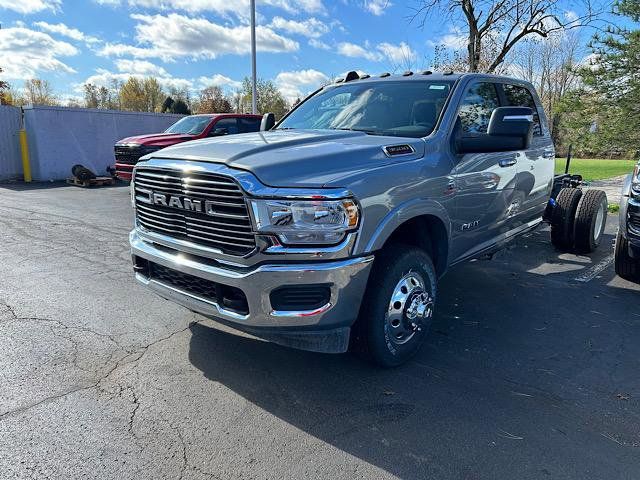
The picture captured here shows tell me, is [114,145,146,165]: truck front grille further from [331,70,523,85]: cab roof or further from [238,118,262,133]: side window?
[331,70,523,85]: cab roof

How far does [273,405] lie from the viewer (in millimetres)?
2889

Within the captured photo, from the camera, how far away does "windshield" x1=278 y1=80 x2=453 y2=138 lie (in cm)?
375

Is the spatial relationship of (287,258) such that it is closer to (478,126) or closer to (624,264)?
(478,126)

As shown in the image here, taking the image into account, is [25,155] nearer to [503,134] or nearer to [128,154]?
[128,154]

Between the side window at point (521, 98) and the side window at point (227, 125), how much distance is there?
8720 mm

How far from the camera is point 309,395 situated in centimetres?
300

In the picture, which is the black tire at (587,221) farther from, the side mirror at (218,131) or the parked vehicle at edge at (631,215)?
the side mirror at (218,131)

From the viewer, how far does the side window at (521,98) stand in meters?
4.80

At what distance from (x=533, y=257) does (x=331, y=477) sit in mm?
5130

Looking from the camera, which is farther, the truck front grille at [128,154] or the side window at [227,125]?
the side window at [227,125]

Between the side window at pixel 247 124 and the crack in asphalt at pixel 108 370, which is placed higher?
the side window at pixel 247 124

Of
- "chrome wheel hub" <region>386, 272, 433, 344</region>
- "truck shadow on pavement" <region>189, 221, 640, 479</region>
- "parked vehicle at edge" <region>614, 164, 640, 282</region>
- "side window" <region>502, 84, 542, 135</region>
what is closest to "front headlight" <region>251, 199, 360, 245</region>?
"chrome wheel hub" <region>386, 272, 433, 344</region>

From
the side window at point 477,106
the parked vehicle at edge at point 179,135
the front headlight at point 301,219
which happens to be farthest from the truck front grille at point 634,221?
the parked vehicle at edge at point 179,135

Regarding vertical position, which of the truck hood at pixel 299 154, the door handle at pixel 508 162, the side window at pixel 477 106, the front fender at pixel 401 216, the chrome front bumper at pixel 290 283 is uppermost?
the side window at pixel 477 106
